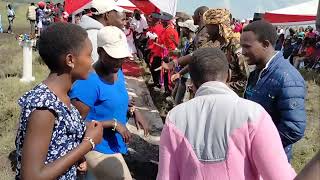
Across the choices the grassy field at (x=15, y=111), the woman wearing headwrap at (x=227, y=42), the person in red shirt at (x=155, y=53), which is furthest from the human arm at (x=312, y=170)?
the person in red shirt at (x=155, y=53)

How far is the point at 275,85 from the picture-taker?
303 cm

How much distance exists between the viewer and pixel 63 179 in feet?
7.53

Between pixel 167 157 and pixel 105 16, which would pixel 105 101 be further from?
pixel 105 16

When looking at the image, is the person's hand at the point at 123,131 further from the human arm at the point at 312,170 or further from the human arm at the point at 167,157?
the human arm at the point at 312,170

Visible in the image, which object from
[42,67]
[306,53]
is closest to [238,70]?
[42,67]

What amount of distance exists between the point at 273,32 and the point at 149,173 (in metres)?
2.49

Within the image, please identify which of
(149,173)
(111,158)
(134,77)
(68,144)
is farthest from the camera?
(134,77)

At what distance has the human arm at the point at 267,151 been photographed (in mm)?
1985

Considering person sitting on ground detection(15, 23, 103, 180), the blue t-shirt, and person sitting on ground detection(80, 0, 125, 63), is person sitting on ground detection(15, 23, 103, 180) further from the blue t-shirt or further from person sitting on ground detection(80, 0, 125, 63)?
person sitting on ground detection(80, 0, 125, 63)

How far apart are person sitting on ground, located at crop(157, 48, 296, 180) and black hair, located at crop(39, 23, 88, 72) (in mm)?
606

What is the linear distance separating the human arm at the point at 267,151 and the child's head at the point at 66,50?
0.93 m

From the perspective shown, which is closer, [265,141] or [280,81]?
[265,141]

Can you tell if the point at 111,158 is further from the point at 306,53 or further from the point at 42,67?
the point at 306,53

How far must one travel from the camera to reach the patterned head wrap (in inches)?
173
